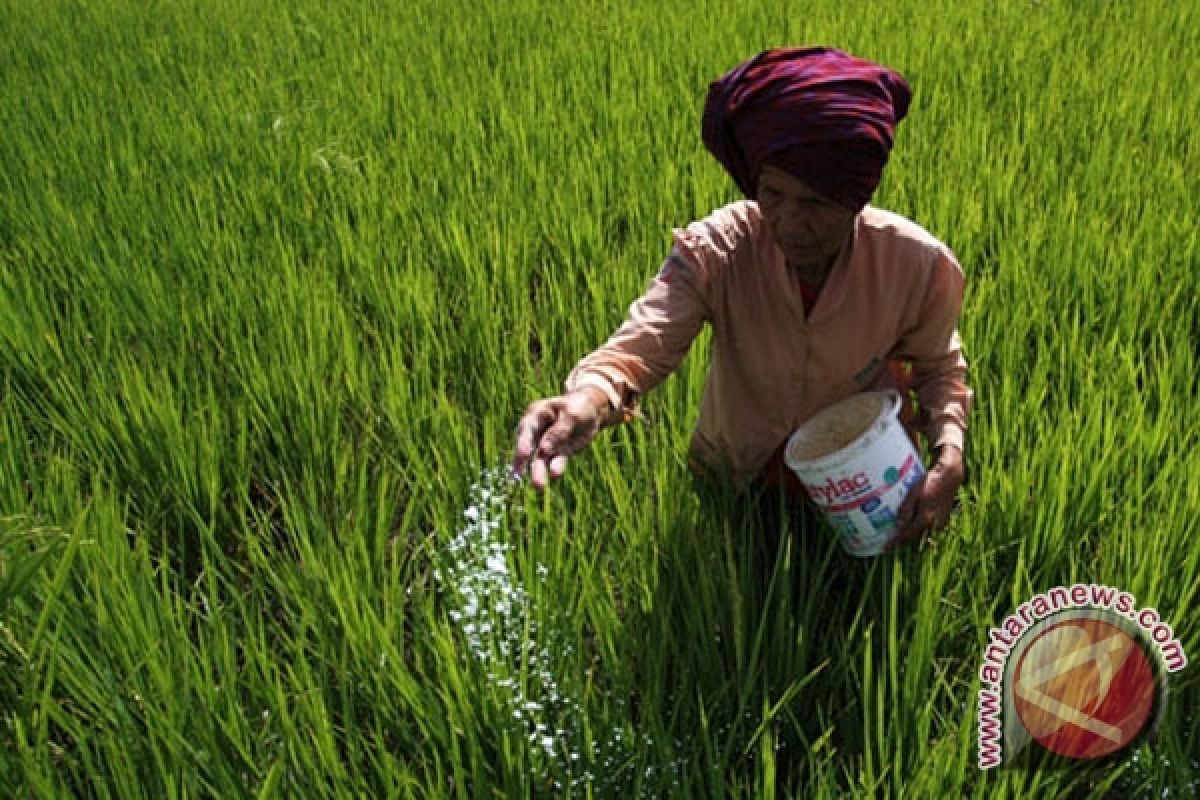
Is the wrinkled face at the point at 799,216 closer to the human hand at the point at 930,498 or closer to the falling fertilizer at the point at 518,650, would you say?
the human hand at the point at 930,498

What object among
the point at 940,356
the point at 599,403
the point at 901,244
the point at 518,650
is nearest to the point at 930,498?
the point at 940,356

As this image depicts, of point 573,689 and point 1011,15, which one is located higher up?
point 1011,15

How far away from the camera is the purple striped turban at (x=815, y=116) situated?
3.03ft

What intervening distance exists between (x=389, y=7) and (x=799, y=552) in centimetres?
438

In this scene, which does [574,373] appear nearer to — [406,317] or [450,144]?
[406,317]

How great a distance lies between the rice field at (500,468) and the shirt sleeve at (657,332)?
0.73 ft

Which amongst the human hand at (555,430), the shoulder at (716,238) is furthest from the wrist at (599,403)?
the shoulder at (716,238)

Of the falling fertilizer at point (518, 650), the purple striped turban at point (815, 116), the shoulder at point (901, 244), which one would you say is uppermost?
the purple striped turban at point (815, 116)

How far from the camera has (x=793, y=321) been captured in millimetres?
1133

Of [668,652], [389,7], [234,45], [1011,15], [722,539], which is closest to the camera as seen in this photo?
[668,652]

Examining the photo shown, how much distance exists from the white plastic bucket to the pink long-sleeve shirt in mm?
93

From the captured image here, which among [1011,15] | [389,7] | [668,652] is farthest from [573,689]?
[389,7]

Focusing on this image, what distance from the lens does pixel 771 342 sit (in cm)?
116

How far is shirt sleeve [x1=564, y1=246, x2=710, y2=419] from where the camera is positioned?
1.07 meters
